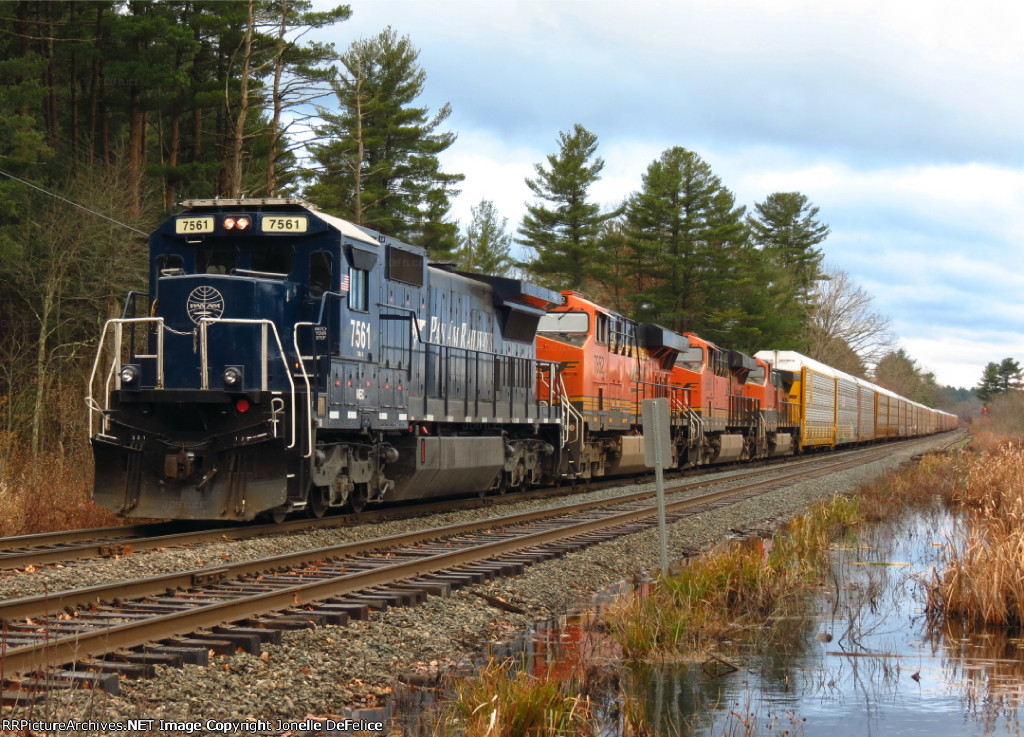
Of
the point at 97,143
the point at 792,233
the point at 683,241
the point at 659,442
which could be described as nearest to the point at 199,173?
the point at 97,143

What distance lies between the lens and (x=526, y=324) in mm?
19000

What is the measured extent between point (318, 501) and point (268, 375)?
2.19 m

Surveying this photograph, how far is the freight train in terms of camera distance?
1171 centimetres

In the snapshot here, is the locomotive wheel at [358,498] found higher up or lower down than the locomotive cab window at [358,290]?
lower down

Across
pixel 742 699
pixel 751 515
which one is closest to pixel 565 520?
pixel 751 515

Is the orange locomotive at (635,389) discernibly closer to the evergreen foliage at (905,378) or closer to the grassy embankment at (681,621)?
the grassy embankment at (681,621)

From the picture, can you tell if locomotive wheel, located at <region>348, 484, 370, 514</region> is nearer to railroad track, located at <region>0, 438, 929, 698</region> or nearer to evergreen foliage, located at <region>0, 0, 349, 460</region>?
railroad track, located at <region>0, 438, 929, 698</region>

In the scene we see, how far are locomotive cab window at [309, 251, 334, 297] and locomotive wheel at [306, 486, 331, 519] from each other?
2.56m

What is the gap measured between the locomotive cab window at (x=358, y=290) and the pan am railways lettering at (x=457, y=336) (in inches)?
60.3

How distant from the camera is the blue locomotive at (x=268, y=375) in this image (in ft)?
38.3

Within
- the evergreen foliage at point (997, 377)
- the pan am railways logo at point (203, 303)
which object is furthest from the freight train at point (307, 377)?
the evergreen foliage at point (997, 377)

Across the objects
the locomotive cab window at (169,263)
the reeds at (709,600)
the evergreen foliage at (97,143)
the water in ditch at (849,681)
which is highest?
the evergreen foliage at (97,143)

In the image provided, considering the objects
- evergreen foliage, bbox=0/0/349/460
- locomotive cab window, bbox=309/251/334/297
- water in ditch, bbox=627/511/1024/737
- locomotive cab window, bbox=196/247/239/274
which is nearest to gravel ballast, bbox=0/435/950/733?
water in ditch, bbox=627/511/1024/737

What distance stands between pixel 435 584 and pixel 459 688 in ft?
11.2
